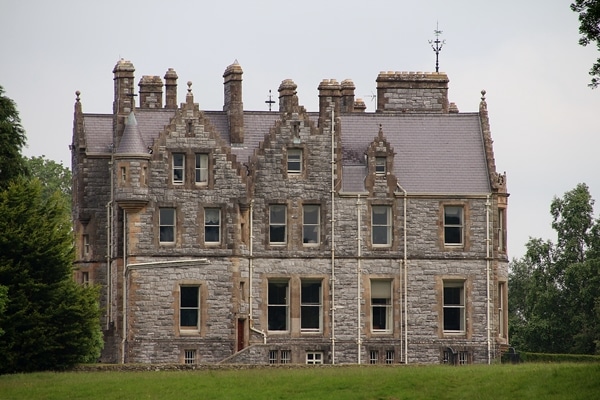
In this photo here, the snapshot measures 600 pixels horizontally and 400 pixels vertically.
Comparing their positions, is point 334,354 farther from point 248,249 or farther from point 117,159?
point 117,159

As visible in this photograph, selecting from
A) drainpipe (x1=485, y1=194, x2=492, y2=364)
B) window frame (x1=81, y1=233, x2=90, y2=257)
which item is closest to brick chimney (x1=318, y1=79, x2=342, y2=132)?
drainpipe (x1=485, y1=194, x2=492, y2=364)

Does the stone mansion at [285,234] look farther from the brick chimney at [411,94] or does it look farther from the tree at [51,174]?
A: the tree at [51,174]

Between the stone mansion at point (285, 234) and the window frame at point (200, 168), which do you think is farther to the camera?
the window frame at point (200, 168)

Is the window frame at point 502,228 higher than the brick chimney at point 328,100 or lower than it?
lower

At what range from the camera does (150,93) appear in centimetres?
8956

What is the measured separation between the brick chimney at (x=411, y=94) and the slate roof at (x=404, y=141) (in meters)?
1.77

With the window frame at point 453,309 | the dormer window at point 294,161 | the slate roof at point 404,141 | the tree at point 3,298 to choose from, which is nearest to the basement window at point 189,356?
the slate roof at point 404,141

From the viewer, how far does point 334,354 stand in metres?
84.9

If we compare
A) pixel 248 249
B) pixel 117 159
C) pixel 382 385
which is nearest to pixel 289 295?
pixel 248 249

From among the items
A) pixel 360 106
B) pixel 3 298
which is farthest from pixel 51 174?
pixel 3 298

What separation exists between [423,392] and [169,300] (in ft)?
66.7

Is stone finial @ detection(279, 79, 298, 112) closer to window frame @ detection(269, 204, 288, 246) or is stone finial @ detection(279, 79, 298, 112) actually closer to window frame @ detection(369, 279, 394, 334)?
window frame @ detection(269, 204, 288, 246)

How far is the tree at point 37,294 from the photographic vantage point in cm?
7588

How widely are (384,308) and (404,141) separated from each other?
7.18 metres
